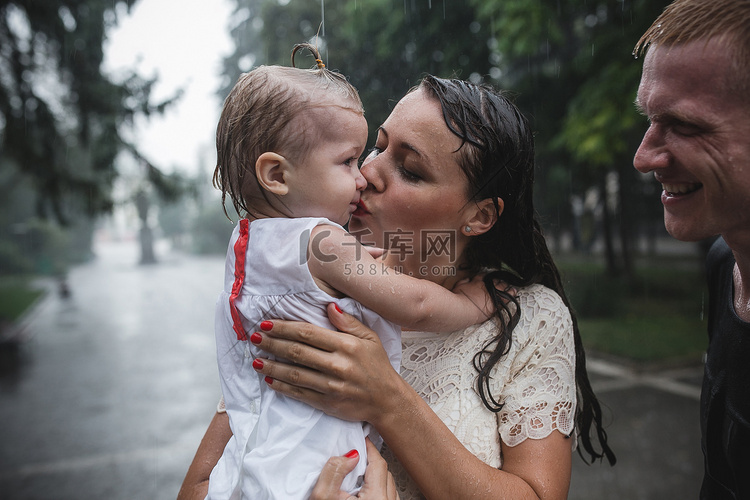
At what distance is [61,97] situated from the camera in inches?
364

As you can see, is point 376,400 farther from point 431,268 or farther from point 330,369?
point 431,268

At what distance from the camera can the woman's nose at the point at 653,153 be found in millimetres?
1364

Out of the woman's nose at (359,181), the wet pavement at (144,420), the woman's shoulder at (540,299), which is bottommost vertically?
the wet pavement at (144,420)

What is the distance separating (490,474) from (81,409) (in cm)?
846

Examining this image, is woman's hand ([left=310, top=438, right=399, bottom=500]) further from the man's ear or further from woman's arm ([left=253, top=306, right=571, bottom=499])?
the man's ear

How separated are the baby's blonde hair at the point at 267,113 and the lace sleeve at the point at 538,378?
884mm

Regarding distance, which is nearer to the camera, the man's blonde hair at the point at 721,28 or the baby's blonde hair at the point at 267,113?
the man's blonde hair at the point at 721,28

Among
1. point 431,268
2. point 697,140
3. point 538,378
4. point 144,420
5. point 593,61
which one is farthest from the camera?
point 144,420

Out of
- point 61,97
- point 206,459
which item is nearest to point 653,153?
point 206,459

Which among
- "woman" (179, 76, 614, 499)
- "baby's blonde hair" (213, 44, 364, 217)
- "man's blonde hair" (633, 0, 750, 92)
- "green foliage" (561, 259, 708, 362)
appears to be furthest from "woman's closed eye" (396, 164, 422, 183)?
"green foliage" (561, 259, 708, 362)

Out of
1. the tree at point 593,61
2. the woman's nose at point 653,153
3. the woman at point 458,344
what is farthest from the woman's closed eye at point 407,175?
the tree at point 593,61

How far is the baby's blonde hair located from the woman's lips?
289 millimetres

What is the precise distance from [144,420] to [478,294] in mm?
7083

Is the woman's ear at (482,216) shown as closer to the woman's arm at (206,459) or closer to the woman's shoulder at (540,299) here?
the woman's shoulder at (540,299)
